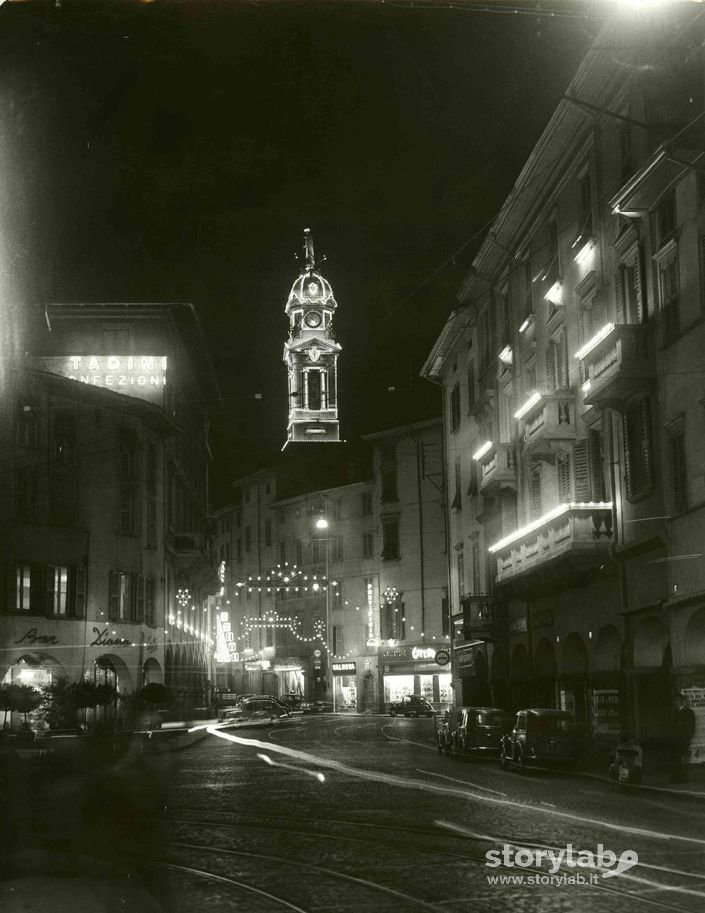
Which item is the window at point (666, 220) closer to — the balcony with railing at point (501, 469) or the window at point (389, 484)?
the balcony with railing at point (501, 469)

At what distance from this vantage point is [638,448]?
93.5ft

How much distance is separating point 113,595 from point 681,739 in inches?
1341

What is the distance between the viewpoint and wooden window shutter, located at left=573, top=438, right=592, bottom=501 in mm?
32500

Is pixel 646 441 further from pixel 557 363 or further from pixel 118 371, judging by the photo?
pixel 118 371

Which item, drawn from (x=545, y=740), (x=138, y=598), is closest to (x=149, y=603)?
(x=138, y=598)

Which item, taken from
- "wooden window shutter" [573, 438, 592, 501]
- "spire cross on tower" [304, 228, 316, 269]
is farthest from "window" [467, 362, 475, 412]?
"spire cross on tower" [304, 228, 316, 269]

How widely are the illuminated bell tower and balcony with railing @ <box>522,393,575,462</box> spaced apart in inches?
2641

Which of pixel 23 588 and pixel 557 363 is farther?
pixel 23 588

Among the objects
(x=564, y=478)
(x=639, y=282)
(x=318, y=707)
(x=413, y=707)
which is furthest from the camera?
(x=318, y=707)

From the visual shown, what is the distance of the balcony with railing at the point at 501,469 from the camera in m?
40.0

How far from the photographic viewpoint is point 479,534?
47062mm

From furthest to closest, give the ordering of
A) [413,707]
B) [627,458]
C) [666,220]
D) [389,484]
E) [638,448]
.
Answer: [389,484]
[413,707]
[627,458]
[638,448]
[666,220]

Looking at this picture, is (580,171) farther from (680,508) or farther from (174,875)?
(174,875)

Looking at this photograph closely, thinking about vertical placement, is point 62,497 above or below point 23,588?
above
